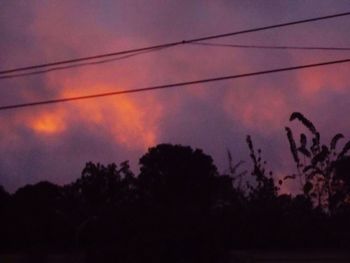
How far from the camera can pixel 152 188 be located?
38.7 meters

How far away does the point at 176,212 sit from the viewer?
25.2 meters

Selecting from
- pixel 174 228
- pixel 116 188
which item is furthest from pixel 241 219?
pixel 116 188

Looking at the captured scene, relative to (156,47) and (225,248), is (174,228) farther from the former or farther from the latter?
(156,47)

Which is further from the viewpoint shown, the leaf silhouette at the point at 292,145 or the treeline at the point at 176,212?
the leaf silhouette at the point at 292,145

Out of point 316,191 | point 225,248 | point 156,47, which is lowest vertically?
point 225,248

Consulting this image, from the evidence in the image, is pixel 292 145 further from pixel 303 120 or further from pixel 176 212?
pixel 176 212

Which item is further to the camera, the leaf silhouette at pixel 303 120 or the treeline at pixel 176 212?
the leaf silhouette at pixel 303 120

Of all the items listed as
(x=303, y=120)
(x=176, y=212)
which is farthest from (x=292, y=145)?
(x=176, y=212)

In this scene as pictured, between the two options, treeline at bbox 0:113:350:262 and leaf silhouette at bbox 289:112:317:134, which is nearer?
treeline at bbox 0:113:350:262

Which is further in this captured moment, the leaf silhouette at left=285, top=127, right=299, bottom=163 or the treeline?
the leaf silhouette at left=285, top=127, right=299, bottom=163

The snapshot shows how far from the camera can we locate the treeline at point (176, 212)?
955 inches

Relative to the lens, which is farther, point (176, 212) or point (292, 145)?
point (292, 145)

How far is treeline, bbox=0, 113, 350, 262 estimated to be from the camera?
24.3m

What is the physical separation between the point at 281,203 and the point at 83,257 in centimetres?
872
